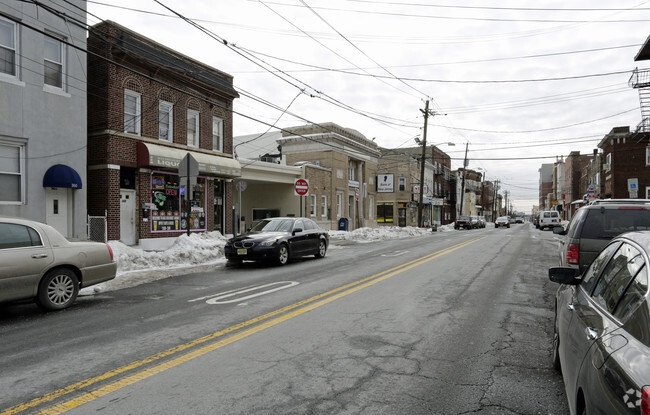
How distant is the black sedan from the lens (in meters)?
12.7

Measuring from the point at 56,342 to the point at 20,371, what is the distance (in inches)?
40.5

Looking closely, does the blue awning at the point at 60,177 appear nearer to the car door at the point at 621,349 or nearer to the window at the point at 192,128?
the window at the point at 192,128

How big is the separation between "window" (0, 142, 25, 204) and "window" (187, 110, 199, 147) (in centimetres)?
726

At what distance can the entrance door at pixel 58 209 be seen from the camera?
45.8ft

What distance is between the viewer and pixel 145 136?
56.5 feet

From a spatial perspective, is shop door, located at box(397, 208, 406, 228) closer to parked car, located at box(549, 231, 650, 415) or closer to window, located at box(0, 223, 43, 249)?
window, located at box(0, 223, 43, 249)

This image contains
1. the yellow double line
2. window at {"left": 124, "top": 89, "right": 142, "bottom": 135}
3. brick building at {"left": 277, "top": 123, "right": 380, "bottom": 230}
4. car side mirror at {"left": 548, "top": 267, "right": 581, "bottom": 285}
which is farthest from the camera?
brick building at {"left": 277, "top": 123, "right": 380, "bottom": 230}

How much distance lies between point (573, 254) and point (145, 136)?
614 inches

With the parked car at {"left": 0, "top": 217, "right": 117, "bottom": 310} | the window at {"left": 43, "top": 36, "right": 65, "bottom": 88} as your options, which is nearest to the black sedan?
the parked car at {"left": 0, "top": 217, "right": 117, "bottom": 310}

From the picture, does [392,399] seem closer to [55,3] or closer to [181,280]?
[181,280]

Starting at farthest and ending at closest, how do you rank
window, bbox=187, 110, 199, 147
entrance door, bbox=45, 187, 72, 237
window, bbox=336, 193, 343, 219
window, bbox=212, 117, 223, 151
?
window, bbox=336, 193, 343, 219, window, bbox=212, 117, 223, 151, window, bbox=187, 110, 199, 147, entrance door, bbox=45, 187, 72, 237

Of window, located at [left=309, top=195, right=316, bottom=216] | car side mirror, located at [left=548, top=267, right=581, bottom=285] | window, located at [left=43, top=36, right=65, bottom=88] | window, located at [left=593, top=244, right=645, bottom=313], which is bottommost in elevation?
car side mirror, located at [left=548, top=267, right=581, bottom=285]

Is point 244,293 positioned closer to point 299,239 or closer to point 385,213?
point 299,239

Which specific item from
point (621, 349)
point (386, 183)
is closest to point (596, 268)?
point (621, 349)
